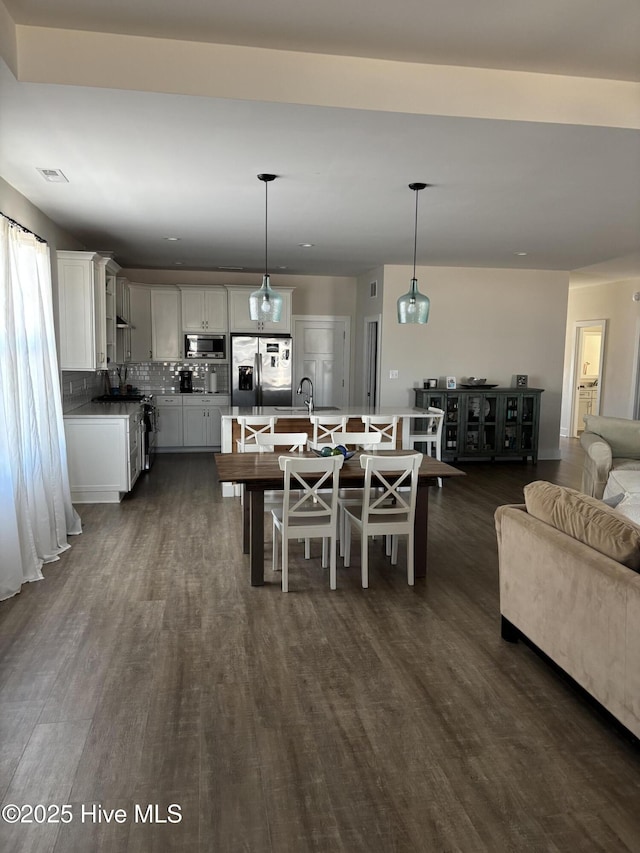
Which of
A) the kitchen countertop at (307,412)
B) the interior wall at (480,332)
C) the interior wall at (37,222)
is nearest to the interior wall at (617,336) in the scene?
the interior wall at (480,332)

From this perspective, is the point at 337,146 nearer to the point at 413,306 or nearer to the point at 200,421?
the point at 413,306

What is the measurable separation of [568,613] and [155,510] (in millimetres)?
4189

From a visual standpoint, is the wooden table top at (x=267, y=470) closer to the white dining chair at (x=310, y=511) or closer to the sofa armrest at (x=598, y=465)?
the white dining chair at (x=310, y=511)

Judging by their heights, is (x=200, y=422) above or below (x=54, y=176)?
below

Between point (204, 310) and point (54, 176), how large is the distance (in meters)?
4.93

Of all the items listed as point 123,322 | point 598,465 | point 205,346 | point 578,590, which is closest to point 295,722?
point 578,590

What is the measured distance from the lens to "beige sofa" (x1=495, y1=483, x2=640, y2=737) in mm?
2355

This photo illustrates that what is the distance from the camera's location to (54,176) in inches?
169

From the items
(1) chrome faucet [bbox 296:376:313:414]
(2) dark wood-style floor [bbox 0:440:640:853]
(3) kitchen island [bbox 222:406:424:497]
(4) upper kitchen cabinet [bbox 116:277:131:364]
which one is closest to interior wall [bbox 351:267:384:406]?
(1) chrome faucet [bbox 296:376:313:414]

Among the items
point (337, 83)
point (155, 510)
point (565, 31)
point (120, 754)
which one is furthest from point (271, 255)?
point (120, 754)

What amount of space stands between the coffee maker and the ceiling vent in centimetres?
517

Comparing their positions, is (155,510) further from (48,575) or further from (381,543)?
(381,543)

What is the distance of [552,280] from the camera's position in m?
8.83

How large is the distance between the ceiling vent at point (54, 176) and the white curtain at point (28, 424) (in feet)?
1.33
